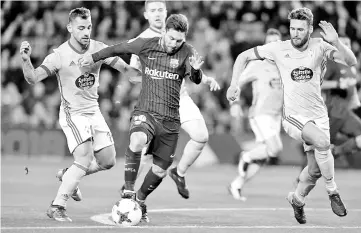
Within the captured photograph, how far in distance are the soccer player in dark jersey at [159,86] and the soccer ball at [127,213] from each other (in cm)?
28

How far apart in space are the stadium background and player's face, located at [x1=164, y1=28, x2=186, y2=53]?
1018cm

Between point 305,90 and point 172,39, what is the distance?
1.55m

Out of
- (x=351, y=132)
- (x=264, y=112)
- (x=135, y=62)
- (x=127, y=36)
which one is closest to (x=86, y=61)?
(x=135, y=62)

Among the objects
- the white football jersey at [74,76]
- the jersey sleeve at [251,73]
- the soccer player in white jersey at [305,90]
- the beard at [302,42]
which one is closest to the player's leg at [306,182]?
the soccer player in white jersey at [305,90]

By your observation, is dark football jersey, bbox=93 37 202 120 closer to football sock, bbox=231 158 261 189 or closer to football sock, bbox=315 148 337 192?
football sock, bbox=315 148 337 192

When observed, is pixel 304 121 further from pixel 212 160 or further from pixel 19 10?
pixel 19 10

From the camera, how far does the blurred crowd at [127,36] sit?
62.3 ft

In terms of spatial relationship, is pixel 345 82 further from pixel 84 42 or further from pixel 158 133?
pixel 84 42

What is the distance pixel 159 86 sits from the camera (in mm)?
8273

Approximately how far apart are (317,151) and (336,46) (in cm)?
111

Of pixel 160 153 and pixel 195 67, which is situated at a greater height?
pixel 195 67

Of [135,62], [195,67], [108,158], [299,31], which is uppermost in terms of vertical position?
[299,31]

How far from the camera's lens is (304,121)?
8406mm

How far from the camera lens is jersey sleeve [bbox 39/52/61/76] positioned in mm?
8438
